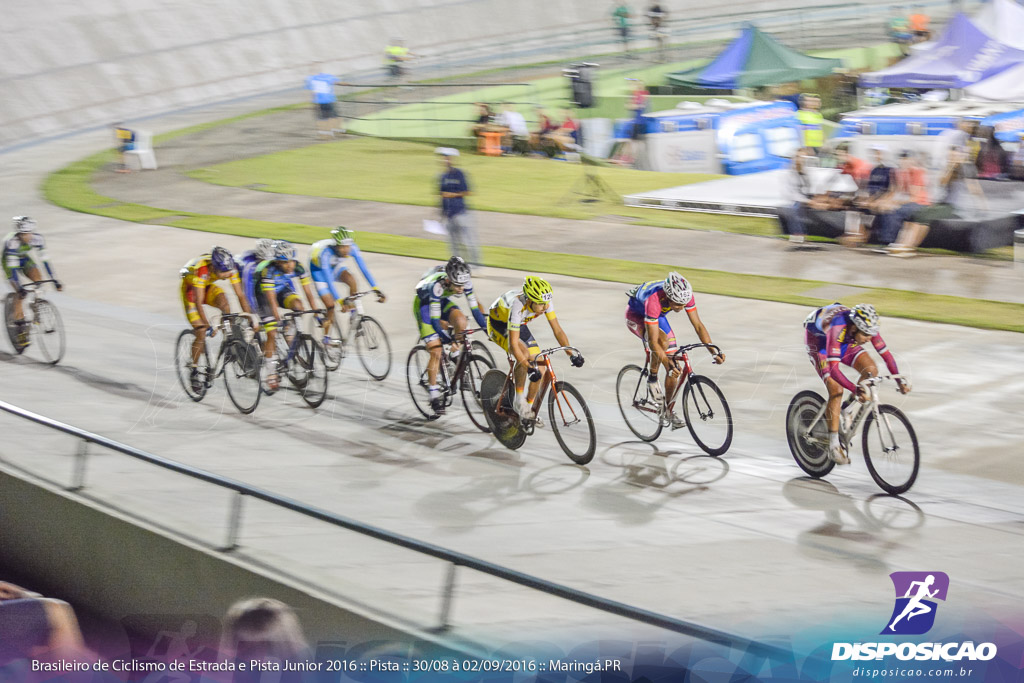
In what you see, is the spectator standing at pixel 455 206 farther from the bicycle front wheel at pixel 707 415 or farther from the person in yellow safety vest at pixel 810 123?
the person in yellow safety vest at pixel 810 123

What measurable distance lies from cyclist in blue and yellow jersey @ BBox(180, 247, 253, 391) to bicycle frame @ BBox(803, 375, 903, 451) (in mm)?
5500

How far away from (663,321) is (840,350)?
165cm

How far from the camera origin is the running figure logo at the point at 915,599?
19.4ft

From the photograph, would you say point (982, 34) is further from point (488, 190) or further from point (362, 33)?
point (362, 33)

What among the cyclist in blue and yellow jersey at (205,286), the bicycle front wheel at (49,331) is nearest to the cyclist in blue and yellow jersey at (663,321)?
the cyclist in blue and yellow jersey at (205,286)

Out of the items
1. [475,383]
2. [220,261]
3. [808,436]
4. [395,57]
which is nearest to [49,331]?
[220,261]

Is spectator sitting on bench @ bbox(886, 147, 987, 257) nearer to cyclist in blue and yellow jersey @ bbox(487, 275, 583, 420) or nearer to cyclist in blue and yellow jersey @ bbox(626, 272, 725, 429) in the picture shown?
cyclist in blue and yellow jersey @ bbox(626, 272, 725, 429)

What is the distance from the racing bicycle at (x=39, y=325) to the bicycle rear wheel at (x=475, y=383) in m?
5.44

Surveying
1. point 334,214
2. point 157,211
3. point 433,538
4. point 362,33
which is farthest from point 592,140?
point 433,538

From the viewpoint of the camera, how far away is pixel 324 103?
98.1ft

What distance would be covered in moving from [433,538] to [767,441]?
330cm

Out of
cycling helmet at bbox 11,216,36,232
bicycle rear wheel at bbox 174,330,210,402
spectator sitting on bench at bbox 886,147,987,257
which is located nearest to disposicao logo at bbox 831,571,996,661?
bicycle rear wheel at bbox 174,330,210,402

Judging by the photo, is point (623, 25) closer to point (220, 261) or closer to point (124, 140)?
point (124, 140)

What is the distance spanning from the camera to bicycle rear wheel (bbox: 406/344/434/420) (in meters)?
9.89
